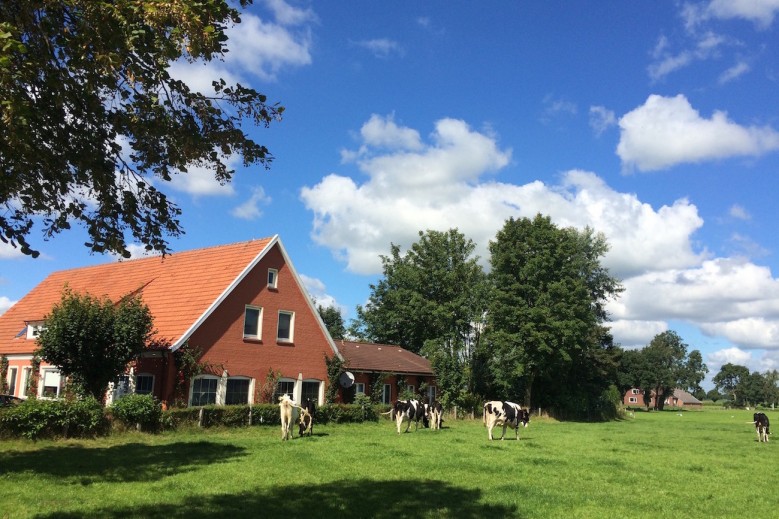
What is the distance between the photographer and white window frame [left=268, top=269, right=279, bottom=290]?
1206 inches

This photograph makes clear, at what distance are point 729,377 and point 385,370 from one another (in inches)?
7443

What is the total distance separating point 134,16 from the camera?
650 centimetres

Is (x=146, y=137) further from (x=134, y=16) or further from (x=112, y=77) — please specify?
(x=134, y=16)

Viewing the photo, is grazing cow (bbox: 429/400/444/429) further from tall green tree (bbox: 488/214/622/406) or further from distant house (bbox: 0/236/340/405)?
tall green tree (bbox: 488/214/622/406)

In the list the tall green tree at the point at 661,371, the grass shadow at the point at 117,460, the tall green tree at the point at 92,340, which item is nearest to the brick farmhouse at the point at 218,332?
the tall green tree at the point at 92,340

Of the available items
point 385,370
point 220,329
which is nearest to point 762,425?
point 385,370

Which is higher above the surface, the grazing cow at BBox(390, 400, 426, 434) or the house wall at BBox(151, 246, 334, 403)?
the house wall at BBox(151, 246, 334, 403)

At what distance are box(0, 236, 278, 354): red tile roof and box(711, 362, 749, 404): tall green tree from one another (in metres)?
187

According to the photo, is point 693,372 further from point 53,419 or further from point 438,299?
point 53,419

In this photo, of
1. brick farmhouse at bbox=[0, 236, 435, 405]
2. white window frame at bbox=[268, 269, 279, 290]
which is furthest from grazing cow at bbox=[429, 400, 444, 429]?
white window frame at bbox=[268, 269, 279, 290]

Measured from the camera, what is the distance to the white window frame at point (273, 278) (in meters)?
30.6

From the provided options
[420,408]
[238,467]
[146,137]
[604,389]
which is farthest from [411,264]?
[146,137]

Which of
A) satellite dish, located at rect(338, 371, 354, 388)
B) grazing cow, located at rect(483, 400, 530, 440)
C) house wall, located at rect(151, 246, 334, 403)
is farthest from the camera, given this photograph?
satellite dish, located at rect(338, 371, 354, 388)

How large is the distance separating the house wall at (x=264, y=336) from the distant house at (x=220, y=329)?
0.16 feet
